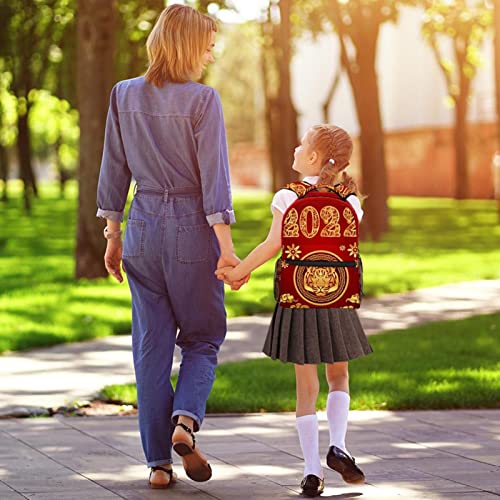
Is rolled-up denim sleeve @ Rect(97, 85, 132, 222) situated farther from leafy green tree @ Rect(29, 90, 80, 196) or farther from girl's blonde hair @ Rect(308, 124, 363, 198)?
leafy green tree @ Rect(29, 90, 80, 196)

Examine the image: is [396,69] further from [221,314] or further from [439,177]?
[221,314]

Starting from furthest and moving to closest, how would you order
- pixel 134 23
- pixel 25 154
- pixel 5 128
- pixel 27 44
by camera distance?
pixel 5 128 → pixel 25 154 → pixel 27 44 → pixel 134 23

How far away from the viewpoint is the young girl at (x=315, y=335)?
5.17 meters

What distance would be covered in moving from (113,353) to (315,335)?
4.85 metres

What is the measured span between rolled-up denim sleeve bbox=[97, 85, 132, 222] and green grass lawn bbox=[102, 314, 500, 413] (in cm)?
235

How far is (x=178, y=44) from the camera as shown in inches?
203

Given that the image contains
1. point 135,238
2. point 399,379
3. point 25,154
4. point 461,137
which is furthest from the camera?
point 461,137

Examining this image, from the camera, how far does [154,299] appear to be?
5316 millimetres

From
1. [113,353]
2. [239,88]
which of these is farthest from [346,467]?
[239,88]

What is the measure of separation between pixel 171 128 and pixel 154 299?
691 millimetres

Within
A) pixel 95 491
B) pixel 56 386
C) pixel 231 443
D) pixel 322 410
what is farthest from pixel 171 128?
pixel 56 386

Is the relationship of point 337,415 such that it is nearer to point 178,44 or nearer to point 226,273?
point 226,273

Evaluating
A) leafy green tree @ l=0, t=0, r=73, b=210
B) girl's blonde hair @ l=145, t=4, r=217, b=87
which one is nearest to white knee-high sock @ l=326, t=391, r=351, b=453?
girl's blonde hair @ l=145, t=4, r=217, b=87

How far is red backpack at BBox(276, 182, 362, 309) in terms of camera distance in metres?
5.20
